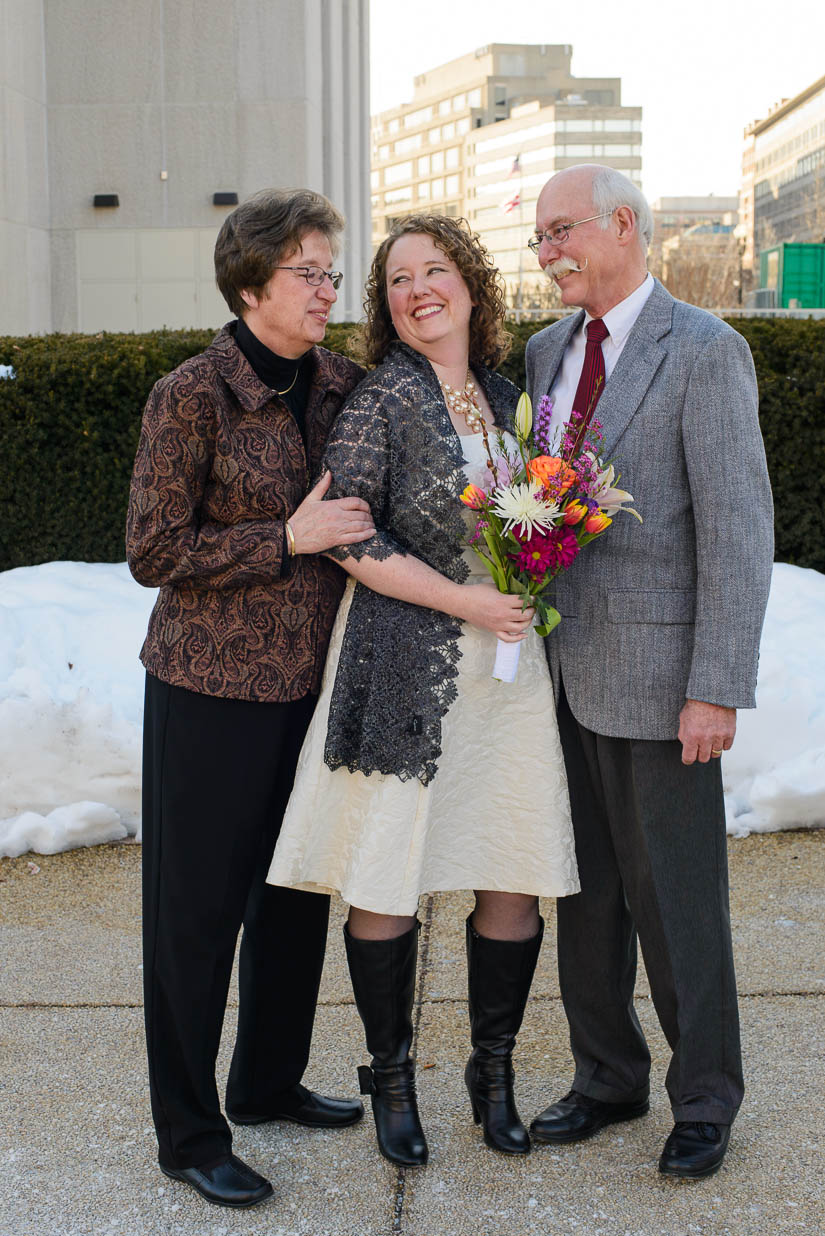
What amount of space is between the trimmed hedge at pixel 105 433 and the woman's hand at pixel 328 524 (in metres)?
3.75

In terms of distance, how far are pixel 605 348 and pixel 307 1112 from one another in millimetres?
2000

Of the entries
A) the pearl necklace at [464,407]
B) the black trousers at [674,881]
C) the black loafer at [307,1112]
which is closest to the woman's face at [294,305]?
the pearl necklace at [464,407]

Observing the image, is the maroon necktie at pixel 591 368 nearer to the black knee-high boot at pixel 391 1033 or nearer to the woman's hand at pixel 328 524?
the woman's hand at pixel 328 524

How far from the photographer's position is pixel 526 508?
98.4 inches

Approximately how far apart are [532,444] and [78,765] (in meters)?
3.02

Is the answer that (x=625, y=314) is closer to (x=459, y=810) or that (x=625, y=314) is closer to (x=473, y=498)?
(x=473, y=498)

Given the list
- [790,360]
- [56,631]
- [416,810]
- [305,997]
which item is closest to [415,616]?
[416,810]

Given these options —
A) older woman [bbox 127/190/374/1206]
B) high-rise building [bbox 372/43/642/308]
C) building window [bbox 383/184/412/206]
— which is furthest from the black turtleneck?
building window [bbox 383/184/412/206]

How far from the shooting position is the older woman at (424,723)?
8.99 ft

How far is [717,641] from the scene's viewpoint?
270 centimetres

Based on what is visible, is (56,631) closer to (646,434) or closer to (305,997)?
(305,997)

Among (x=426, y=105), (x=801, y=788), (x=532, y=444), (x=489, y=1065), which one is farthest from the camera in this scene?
(x=426, y=105)

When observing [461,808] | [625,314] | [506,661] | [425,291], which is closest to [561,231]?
[625,314]

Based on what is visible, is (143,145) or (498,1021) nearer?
(498,1021)
